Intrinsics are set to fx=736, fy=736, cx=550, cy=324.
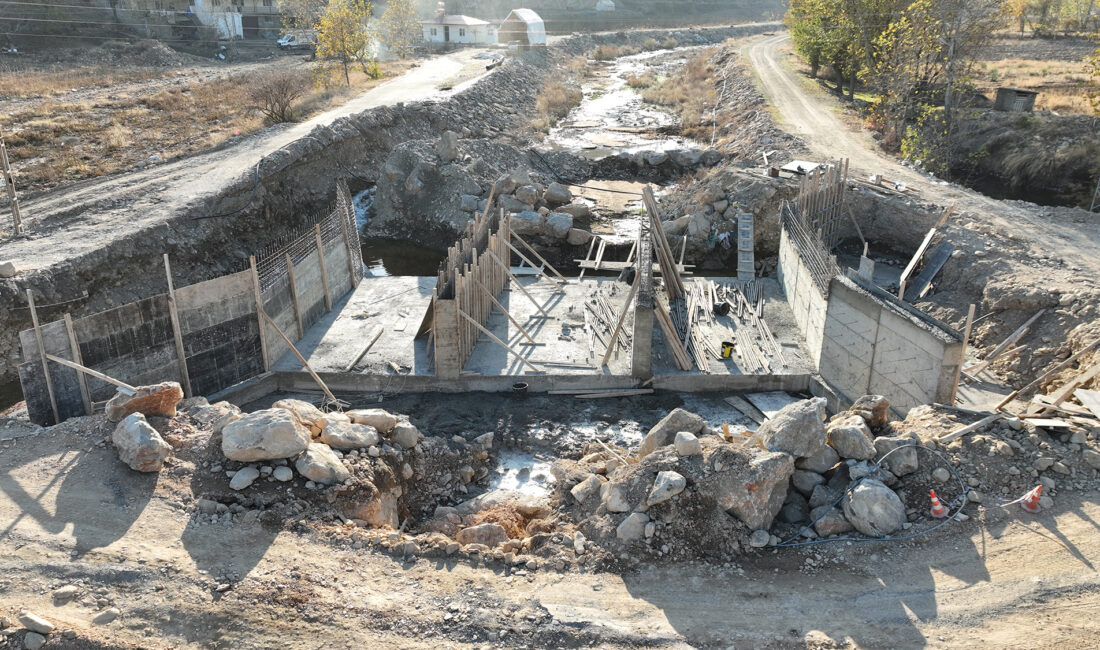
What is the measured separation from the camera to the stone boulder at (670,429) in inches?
459

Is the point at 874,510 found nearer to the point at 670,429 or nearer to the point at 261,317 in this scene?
the point at 670,429

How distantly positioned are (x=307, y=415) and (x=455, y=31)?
187ft

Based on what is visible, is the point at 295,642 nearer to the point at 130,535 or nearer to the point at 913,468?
the point at 130,535

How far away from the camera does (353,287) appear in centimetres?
1964

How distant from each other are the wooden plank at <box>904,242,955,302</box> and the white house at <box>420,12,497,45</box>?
167 ft

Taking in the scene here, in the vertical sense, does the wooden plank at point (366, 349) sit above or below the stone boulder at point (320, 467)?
below

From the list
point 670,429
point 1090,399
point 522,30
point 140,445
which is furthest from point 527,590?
point 522,30

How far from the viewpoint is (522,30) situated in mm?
58625

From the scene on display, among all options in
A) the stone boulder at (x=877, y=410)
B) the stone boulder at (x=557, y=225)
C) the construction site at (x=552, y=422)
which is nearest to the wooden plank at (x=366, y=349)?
the construction site at (x=552, y=422)

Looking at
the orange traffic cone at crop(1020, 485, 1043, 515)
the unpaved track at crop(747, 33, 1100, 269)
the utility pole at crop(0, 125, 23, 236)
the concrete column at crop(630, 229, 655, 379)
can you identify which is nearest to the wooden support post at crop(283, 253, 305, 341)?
the concrete column at crop(630, 229, 655, 379)

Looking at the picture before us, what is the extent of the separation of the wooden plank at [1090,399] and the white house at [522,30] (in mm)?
53543

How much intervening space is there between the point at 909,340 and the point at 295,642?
34.6ft

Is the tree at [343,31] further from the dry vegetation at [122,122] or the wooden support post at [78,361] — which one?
the wooden support post at [78,361]

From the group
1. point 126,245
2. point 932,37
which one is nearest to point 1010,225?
point 932,37
